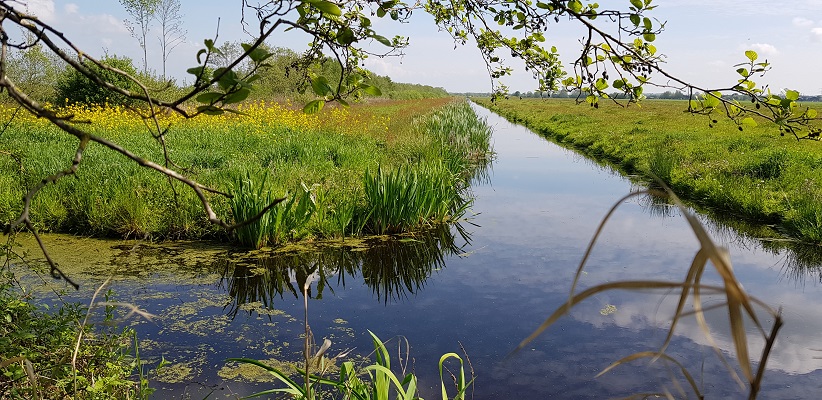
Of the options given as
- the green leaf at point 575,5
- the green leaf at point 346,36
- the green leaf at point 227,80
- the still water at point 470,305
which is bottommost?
the still water at point 470,305

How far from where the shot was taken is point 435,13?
3.99 meters

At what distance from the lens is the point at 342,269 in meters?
6.24

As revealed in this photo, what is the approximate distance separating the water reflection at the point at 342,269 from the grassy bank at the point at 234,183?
1.16 ft

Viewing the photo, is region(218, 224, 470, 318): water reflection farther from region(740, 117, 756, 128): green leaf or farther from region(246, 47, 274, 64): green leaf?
region(246, 47, 274, 64): green leaf

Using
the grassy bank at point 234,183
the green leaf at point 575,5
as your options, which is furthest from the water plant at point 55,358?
the green leaf at point 575,5

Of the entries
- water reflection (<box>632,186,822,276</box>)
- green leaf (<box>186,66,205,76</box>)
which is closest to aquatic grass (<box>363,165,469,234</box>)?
water reflection (<box>632,186,822,276</box>)

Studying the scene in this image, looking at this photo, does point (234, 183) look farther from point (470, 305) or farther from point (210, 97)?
point (210, 97)

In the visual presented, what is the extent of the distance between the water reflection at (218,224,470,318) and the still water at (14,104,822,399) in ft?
0.07

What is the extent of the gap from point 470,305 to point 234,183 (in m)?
3.25

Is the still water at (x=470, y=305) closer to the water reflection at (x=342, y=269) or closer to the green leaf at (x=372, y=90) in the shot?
the water reflection at (x=342, y=269)

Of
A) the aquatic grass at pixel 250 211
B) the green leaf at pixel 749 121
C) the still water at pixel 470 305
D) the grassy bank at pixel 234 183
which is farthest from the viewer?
the grassy bank at pixel 234 183

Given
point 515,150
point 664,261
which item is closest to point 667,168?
point 664,261

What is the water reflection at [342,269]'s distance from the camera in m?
5.53

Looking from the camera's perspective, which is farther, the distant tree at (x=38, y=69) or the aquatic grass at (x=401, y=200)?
the distant tree at (x=38, y=69)
